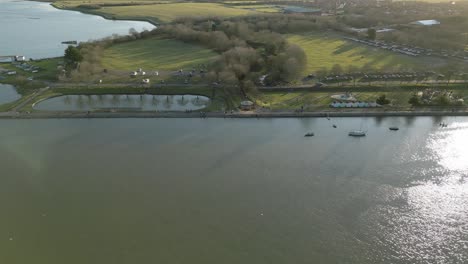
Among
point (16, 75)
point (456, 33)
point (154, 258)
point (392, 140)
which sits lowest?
point (154, 258)

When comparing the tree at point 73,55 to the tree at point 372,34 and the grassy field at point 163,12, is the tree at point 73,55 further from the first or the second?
the grassy field at point 163,12

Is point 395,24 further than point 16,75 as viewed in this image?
Yes

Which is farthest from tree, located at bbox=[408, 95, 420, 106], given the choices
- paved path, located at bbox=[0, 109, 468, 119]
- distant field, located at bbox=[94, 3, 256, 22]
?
distant field, located at bbox=[94, 3, 256, 22]

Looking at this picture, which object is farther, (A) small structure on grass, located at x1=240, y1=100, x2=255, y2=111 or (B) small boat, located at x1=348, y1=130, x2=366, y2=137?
(A) small structure on grass, located at x1=240, y1=100, x2=255, y2=111

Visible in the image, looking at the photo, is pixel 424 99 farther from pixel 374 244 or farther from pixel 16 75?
pixel 16 75

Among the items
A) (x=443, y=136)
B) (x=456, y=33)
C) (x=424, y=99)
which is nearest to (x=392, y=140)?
(x=443, y=136)

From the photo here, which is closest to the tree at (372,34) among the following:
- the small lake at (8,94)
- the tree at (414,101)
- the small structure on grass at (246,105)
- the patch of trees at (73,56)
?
the tree at (414,101)

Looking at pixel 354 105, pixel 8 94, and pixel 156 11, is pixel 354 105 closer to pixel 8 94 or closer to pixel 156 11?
pixel 8 94

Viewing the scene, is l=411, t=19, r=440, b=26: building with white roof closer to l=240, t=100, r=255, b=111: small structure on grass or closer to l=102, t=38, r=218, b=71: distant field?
l=102, t=38, r=218, b=71: distant field
